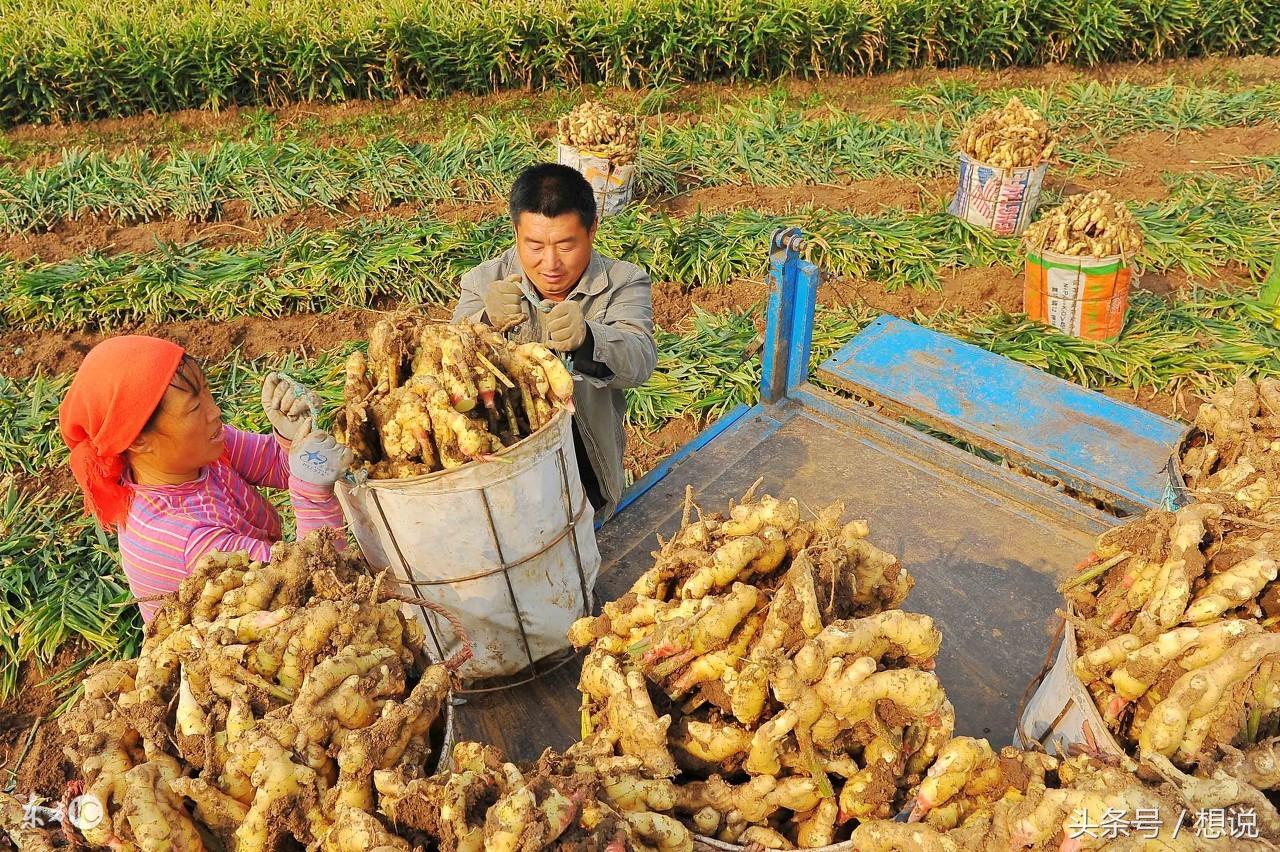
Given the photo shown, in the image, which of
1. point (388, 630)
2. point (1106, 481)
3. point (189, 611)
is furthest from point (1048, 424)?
point (189, 611)

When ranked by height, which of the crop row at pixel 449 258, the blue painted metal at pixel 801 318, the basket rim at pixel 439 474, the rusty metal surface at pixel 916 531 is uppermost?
the basket rim at pixel 439 474

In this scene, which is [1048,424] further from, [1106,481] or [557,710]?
[557,710]

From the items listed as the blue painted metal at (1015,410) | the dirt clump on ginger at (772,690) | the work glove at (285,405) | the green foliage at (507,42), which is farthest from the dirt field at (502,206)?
the dirt clump on ginger at (772,690)

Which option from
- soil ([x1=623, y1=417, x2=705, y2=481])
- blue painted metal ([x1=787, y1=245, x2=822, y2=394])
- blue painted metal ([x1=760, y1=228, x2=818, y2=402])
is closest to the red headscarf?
blue painted metal ([x1=760, y1=228, x2=818, y2=402])

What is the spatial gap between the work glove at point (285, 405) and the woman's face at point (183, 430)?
0.52 feet

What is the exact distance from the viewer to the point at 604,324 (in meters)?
2.99

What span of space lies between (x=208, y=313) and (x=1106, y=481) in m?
5.90

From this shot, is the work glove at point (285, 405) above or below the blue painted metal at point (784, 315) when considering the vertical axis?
above

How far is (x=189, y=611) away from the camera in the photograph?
6.09ft

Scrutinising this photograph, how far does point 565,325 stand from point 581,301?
23.0 inches

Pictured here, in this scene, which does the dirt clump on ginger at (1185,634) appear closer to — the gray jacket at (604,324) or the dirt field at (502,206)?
the gray jacket at (604,324)

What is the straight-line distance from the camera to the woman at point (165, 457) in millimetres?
2107

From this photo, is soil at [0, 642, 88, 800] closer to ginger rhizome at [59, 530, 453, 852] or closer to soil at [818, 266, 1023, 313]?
ginger rhizome at [59, 530, 453, 852]

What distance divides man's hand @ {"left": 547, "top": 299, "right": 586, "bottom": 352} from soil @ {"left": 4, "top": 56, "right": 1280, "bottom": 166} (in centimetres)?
760
